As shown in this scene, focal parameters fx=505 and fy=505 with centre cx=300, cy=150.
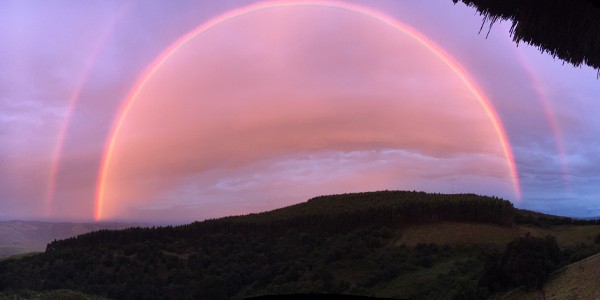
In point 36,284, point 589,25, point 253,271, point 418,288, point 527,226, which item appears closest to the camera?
point 589,25

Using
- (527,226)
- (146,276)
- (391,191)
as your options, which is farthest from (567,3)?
(391,191)

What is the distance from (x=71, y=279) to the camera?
33812mm

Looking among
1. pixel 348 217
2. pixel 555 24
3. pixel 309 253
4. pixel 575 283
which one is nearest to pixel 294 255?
pixel 309 253

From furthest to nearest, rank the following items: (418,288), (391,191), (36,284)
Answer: (391,191)
(36,284)
(418,288)

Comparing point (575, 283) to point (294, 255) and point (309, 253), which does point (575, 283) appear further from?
point (309, 253)

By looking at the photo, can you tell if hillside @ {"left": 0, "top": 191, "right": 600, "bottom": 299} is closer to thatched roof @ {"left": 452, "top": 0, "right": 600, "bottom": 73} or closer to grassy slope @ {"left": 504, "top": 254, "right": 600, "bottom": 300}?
grassy slope @ {"left": 504, "top": 254, "right": 600, "bottom": 300}

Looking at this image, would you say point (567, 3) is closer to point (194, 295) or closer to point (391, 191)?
point (194, 295)

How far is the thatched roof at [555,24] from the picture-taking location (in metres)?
5.05

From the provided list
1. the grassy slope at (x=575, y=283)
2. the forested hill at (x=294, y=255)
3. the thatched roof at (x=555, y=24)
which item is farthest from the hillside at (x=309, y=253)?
the thatched roof at (x=555, y=24)

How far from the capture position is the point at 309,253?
39250 mm

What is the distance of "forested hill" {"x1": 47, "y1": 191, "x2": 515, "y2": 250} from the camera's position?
42.6 m

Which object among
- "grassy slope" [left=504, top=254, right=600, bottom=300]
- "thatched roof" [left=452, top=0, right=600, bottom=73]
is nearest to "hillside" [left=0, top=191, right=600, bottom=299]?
"grassy slope" [left=504, top=254, right=600, bottom=300]

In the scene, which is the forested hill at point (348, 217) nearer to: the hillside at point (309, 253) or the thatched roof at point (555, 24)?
the hillside at point (309, 253)

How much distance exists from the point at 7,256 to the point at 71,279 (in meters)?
11.0
